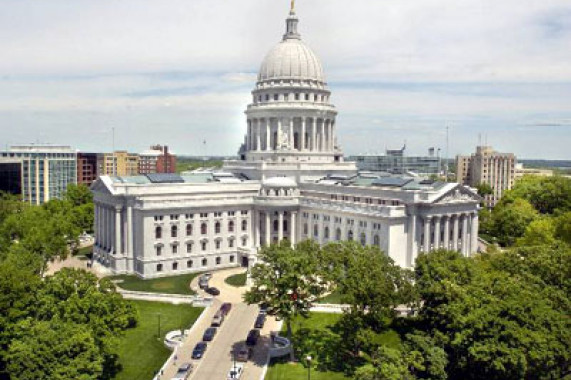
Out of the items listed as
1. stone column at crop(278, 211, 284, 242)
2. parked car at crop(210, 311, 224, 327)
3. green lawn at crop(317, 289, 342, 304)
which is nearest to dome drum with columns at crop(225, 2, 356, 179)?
stone column at crop(278, 211, 284, 242)

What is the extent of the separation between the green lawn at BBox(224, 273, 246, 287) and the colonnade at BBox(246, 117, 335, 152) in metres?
39.9

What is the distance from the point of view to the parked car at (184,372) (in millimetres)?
57991

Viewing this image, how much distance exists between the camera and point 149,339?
231 ft

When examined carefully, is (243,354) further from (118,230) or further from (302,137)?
(302,137)

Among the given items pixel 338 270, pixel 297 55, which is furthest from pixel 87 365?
pixel 297 55

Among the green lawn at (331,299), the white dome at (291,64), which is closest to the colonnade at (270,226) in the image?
the green lawn at (331,299)

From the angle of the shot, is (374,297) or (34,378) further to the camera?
(374,297)

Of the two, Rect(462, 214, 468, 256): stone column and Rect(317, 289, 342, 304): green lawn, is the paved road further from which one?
Rect(462, 214, 468, 256): stone column

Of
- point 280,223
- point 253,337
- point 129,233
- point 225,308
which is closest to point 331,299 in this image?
point 225,308

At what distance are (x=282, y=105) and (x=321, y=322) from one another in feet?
225

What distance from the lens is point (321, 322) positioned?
246 feet

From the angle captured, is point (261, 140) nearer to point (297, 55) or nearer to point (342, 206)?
point (297, 55)

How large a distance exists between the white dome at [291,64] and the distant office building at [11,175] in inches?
4009

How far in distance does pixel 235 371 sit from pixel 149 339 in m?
16.8
